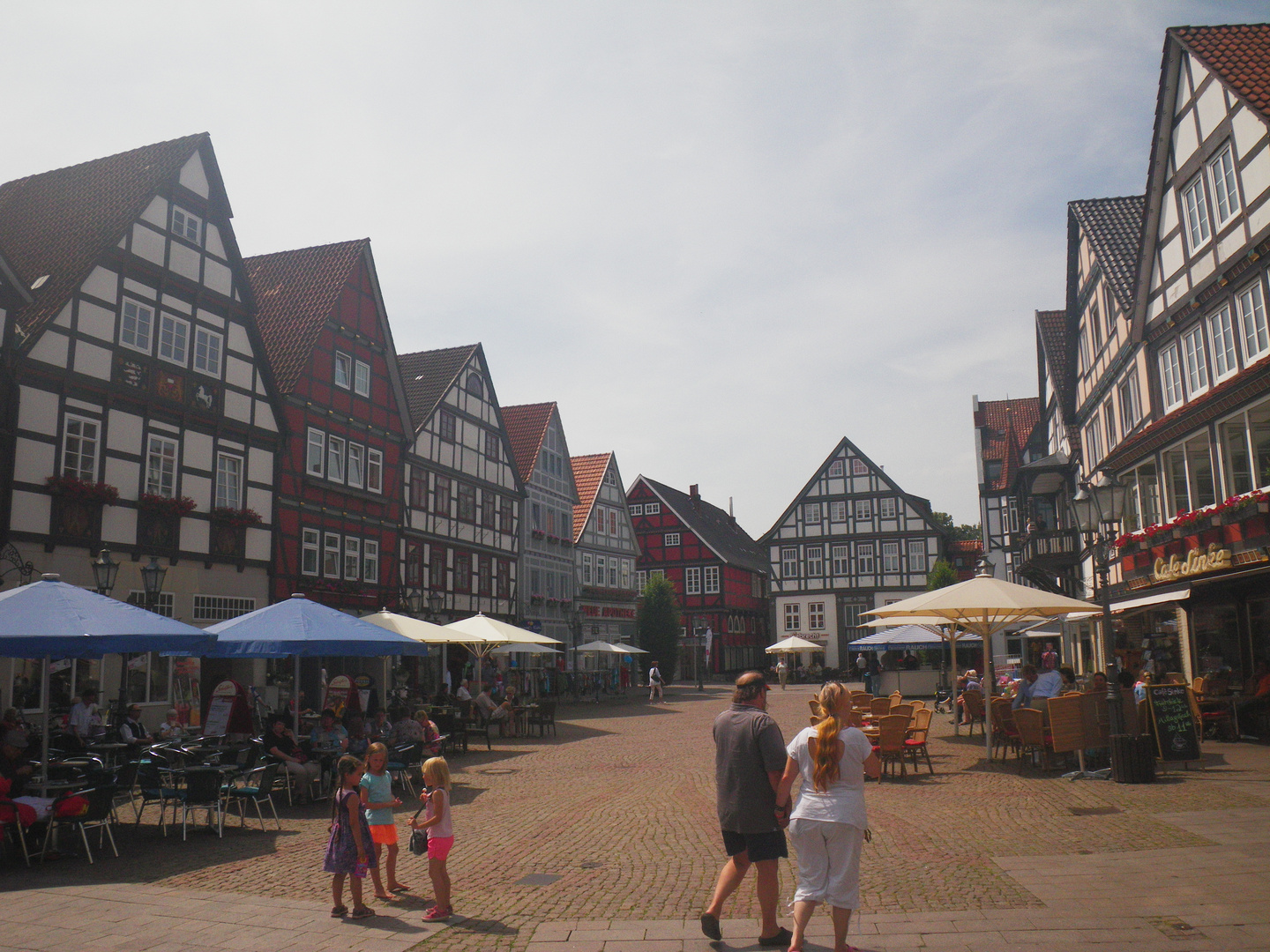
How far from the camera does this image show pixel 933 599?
14000 millimetres

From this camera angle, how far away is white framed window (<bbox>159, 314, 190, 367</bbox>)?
21.0 meters

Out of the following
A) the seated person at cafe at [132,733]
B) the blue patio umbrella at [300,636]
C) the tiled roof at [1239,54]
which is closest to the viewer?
the blue patio umbrella at [300,636]

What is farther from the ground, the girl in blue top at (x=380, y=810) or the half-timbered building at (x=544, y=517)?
the half-timbered building at (x=544, y=517)

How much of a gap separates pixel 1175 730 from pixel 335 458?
21.1m

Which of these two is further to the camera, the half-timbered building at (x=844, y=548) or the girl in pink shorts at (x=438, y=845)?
the half-timbered building at (x=844, y=548)

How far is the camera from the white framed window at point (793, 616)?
5825 cm

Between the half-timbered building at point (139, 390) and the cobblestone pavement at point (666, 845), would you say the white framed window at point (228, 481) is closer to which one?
the half-timbered building at point (139, 390)

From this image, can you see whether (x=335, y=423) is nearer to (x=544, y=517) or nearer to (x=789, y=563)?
(x=544, y=517)

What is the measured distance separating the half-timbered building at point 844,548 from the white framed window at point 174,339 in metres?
42.0

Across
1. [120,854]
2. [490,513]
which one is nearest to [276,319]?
[490,513]

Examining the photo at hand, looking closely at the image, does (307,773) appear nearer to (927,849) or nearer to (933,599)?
(927,849)

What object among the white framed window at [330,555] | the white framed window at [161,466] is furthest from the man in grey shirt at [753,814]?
the white framed window at [330,555]

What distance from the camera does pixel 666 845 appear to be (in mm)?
9352

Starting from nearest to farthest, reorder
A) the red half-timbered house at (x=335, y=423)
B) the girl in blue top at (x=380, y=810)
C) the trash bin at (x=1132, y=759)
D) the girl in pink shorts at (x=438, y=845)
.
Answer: the girl in pink shorts at (x=438, y=845) < the girl in blue top at (x=380, y=810) < the trash bin at (x=1132, y=759) < the red half-timbered house at (x=335, y=423)
